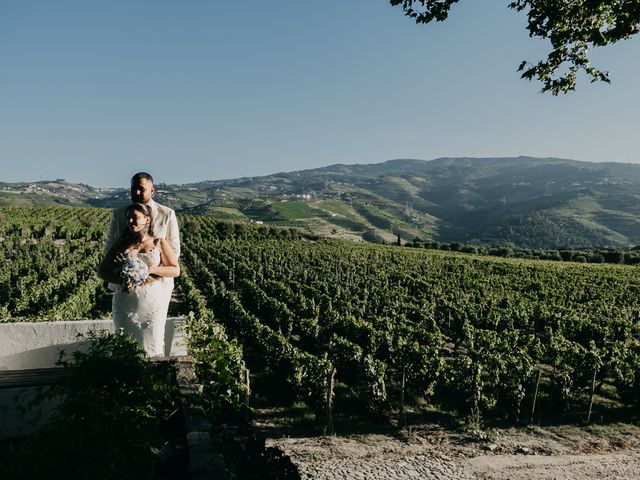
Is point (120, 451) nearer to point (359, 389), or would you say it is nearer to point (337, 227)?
point (359, 389)

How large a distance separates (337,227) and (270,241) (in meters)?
104

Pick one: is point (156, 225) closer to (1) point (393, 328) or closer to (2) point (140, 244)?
(2) point (140, 244)

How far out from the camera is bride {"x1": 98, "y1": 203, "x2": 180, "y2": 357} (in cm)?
432

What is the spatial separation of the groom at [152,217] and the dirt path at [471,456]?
6.75 m

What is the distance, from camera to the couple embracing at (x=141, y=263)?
4.33 m

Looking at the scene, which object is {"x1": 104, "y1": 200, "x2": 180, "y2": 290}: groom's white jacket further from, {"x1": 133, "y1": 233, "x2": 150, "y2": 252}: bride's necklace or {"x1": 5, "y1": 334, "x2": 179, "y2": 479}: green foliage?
{"x1": 5, "y1": 334, "x2": 179, "y2": 479}: green foliage

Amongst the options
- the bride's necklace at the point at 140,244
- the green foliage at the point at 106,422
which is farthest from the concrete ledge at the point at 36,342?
the green foliage at the point at 106,422

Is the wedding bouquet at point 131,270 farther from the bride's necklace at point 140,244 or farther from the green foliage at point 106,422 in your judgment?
the green foliage at point 106,422

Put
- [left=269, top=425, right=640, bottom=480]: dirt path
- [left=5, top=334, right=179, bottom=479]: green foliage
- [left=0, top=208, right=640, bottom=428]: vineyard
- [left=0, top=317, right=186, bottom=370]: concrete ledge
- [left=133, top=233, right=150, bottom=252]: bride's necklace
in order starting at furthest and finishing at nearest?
[left=0, top=208, right=640, bottom=428]: vineyard → [left=269, top=425, right=640, bottom=480]: dirt path → [left=0, top=317, right=186, bottom=370]: concrete ledge → [left=133, top=233, right=150, bottom=252]: bride's necklace → [left=5, top=334, right=179, bottom=479]: green foliage

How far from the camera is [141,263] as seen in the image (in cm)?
436

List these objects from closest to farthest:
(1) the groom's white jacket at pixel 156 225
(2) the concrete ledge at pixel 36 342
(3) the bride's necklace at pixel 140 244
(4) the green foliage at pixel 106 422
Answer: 1. (4) the green foliage at pixel 106 422
2. (3) the bride's necklace at pixel 140 244
3. (1) the groom's white jacket at pixel 156 225
4. (2) the concrete ledge at pixel 36 342

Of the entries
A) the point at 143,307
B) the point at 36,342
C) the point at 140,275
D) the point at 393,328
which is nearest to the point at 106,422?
the point at 140,275

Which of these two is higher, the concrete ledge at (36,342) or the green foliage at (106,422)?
the green foliage at (106,422)

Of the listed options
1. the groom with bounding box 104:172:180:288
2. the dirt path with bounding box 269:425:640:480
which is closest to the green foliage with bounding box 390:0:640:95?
the groom with bounding box 104:172:180:288
